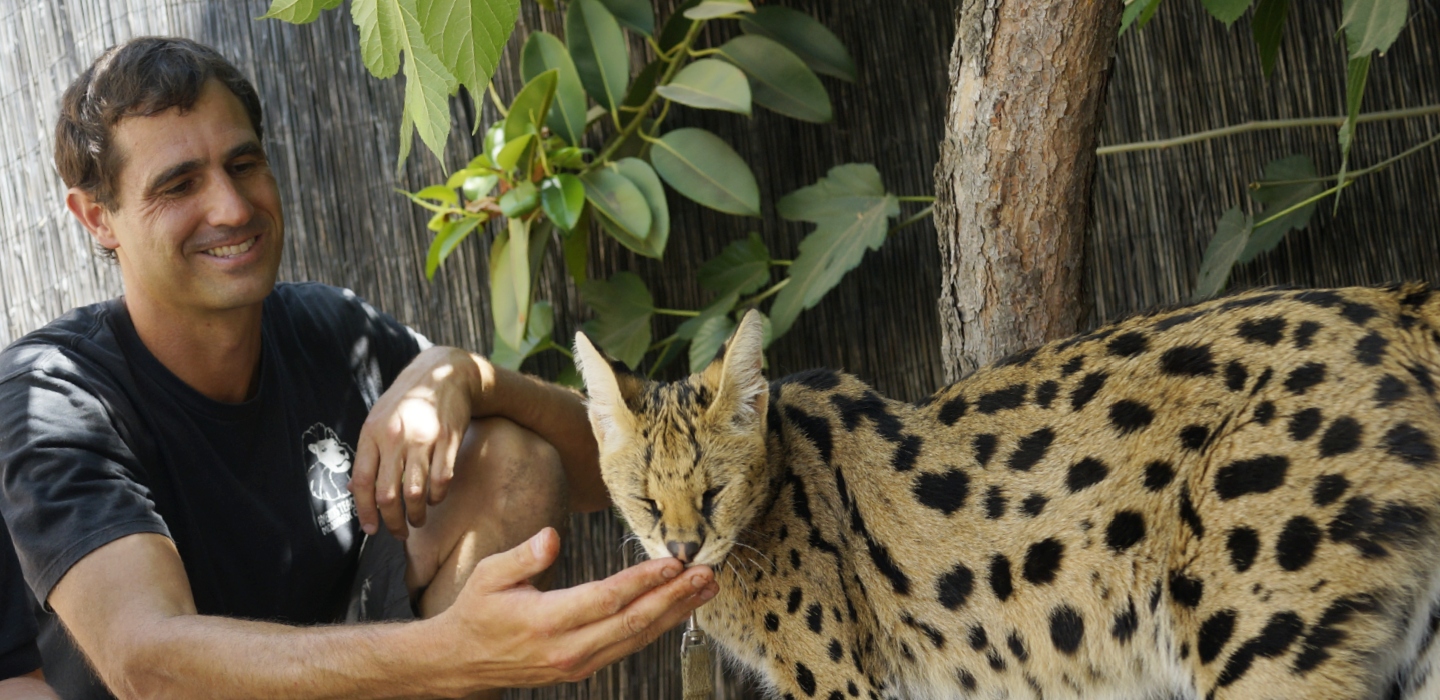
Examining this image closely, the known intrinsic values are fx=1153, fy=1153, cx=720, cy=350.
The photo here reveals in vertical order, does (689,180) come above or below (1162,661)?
above

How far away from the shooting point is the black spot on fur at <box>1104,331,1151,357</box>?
8.45 ft

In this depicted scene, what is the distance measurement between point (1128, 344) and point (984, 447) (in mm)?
401

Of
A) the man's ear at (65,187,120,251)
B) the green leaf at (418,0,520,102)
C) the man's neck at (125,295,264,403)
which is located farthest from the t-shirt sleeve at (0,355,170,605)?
the green leaf at (418,0,520,102)

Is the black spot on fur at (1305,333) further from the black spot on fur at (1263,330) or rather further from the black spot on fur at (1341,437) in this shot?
the black spot on fur at (1341,437)

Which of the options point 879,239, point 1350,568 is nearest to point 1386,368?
point 1350,568

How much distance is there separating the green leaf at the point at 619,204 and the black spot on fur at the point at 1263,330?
1933mm

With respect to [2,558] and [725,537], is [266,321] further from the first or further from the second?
[725,537]

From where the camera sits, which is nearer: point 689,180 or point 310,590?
point 310,590

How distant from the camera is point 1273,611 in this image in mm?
2207

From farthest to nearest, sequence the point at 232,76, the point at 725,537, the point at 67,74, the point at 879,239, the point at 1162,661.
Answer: the point at 67,74, the point at 879,239, the point at 232,76, the point at 725,537, the point at 1162,661

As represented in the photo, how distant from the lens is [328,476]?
3.54 metres

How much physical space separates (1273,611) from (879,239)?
1.79m

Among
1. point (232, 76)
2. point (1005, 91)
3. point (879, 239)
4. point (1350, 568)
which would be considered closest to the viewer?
point (1350, 568)

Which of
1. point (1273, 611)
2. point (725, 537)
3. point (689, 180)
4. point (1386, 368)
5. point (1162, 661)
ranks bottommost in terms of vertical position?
point (1162, 661)
